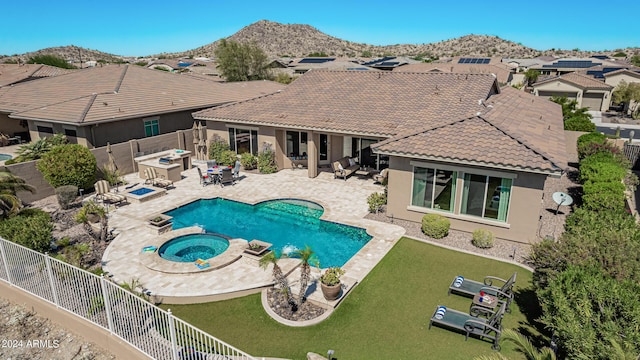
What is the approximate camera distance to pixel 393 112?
2406 centimetres

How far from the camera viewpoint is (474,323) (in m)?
10.6

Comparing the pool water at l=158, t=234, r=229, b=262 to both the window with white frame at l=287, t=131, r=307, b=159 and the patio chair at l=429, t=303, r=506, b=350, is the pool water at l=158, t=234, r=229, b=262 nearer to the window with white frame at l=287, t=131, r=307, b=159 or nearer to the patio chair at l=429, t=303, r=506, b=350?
the patio chair at l=429, t=303, r=506, b=350

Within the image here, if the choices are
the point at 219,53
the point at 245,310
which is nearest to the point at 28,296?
the point at 245,310

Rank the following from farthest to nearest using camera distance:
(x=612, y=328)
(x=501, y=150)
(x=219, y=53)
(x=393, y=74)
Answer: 1. (x=219, y=53)
2. (x=393, y=74)
3. (x=501, y=150)
4. (x=612, y=328)

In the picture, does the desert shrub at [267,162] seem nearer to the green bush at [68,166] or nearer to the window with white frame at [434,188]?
the green bush at [68,166]

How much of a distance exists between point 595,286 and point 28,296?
15016mm

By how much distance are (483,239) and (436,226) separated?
6.12 ft

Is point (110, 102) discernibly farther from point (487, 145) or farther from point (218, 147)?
point (487, 145)

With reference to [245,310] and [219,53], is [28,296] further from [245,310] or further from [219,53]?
[219,53]

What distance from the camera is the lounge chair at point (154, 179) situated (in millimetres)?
23250

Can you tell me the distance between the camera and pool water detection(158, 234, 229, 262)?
52.1 ft

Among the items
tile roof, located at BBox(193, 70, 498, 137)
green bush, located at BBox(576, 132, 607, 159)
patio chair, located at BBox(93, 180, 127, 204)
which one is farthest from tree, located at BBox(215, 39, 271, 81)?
green bush, located at BBox(576, 132, 607, 159)

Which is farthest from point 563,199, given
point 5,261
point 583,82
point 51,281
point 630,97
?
point 583,82

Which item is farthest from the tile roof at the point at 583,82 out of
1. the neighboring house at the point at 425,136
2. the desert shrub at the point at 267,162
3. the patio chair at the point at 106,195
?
the patio chair at the point at 106,195
